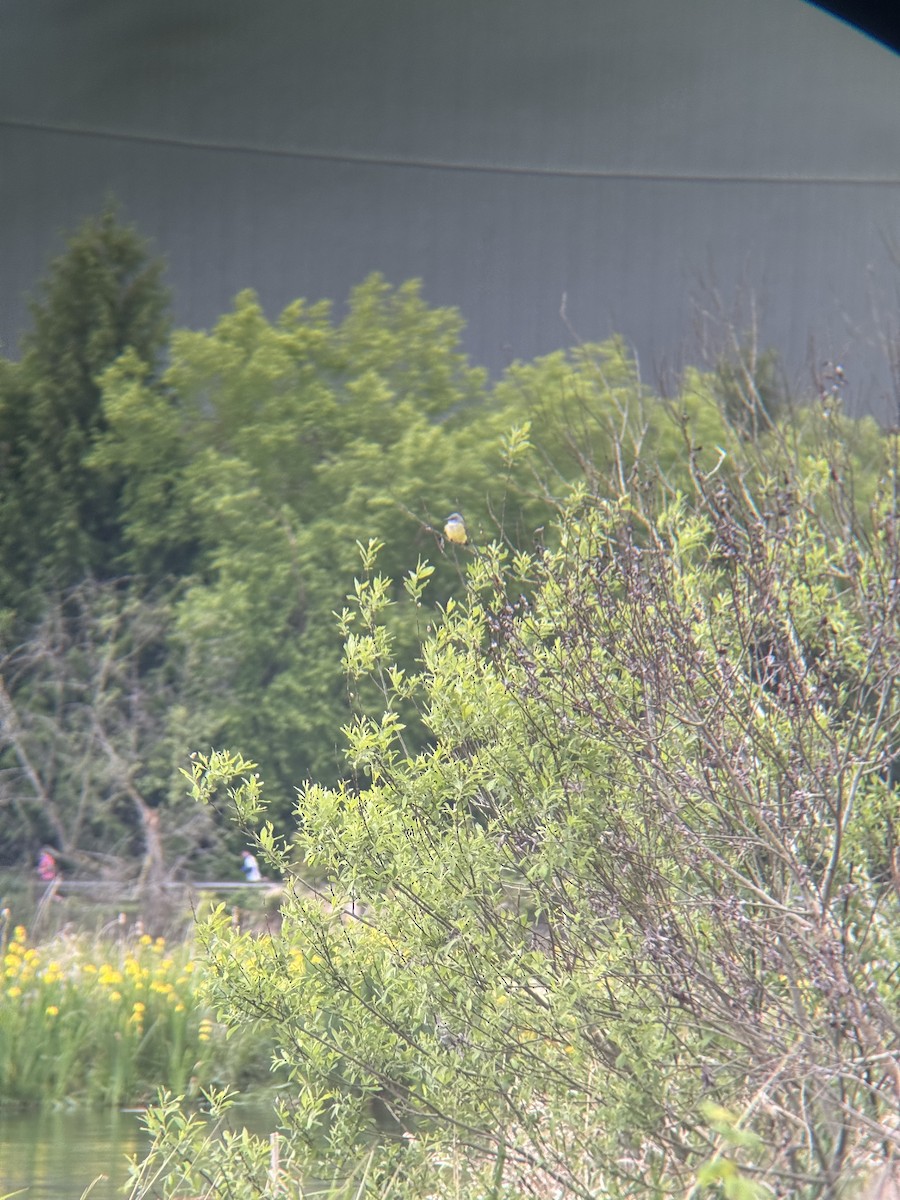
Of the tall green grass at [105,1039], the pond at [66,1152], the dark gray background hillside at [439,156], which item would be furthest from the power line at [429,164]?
the pond at [66,1152]

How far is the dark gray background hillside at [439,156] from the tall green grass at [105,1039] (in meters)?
18.3

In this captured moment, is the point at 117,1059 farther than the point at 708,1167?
Yes

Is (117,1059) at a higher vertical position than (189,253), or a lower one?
lower

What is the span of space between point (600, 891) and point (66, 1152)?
3.79 m

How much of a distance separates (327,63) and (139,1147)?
73.3 ft

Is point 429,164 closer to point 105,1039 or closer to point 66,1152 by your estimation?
point 105,1039

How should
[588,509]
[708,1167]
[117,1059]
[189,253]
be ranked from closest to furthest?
1. [708,1167]
2. [588,509]
3. [117,1059]
4. [189,253]

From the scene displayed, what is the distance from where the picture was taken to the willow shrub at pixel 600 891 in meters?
2.96

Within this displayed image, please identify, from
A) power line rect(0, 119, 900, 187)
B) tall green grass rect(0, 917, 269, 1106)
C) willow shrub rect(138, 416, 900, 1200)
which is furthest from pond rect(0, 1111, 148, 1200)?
power line rect(0, 119, 900, 187)

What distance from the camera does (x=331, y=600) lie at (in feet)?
64.7

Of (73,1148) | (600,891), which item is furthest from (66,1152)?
(600,891)

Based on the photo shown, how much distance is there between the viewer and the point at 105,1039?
715 centimetres

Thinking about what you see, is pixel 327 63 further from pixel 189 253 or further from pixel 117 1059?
pixel 117 1059

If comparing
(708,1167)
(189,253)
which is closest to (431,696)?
(708,1167)
